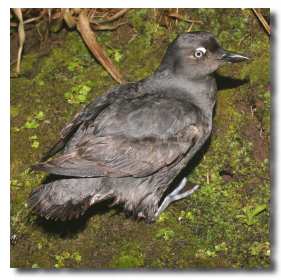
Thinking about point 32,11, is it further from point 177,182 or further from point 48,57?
point 177,182

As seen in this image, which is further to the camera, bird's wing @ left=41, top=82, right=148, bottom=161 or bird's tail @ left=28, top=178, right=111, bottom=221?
bird's wing @ left=41, top=82, right=148, bottom=161

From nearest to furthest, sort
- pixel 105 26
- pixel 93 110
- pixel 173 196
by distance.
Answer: pixel 93 110 < pixel 173 196 < pixel 105 26

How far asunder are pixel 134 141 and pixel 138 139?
0.04 m

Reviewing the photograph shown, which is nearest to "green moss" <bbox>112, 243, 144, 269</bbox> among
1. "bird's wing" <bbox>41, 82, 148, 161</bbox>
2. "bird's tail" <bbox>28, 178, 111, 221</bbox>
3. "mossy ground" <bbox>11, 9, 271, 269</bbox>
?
"mossy ground" <bbox>11, 9, 271, 269</bbox>

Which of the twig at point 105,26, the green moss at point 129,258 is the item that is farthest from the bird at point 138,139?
the twig at point 105,26

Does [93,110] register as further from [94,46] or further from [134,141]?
[94,46]

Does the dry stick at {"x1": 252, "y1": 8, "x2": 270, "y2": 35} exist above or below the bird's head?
below

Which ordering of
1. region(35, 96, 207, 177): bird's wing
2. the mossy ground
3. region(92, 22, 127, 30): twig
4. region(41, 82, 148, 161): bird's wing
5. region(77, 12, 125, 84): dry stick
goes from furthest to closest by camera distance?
region(92, 22, 127, 30): twig, region(77, 12, 125, 84): dry stick, the mossy ground, region(41, 82, 148, 161): bird's wing, region(35, 96, 207, 177): bird's wing

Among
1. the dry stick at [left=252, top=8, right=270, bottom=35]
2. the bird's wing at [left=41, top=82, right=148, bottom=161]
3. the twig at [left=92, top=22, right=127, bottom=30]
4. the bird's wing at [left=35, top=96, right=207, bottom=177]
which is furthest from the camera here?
the twig at [left=92, top=22, right=127, bottom=30]

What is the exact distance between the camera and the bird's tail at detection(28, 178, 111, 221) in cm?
515

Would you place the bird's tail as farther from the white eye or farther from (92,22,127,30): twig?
(92,22,127,30): twig

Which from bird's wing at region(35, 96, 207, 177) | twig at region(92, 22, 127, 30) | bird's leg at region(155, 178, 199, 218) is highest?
bird's wing at region(35, 96, 207, 177)

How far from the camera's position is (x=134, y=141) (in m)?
5.15

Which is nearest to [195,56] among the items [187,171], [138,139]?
[138,139]
